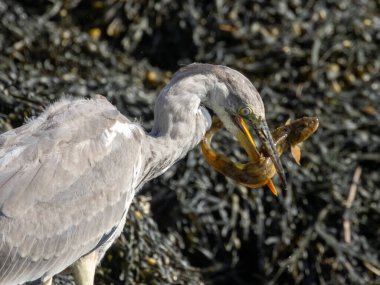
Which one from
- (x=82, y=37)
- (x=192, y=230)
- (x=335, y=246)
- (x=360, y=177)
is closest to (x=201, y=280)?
(x=192, y=230)

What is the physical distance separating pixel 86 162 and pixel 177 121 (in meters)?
0.34

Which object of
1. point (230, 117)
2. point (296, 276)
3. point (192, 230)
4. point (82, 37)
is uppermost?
point (230, 117)

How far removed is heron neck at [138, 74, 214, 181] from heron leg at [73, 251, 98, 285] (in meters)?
0.32

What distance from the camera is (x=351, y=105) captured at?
16.2 feet

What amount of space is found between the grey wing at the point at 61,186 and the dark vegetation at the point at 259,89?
86 centimetres

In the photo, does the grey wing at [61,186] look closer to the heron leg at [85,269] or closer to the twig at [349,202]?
the heron leg at [85,269]

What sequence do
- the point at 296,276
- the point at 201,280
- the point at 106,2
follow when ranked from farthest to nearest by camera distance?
the point at 106,2 < the point at 296,276 < the point at 201,280

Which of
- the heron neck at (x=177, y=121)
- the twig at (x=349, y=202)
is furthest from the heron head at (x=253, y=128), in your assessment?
the twig at (x=349, y=202)

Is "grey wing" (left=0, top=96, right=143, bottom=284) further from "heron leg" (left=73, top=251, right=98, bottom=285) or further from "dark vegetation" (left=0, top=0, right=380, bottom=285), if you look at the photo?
"dark vegetation" (left=0, top=0, right=380, bottom=285)

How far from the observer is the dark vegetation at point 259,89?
443 cm

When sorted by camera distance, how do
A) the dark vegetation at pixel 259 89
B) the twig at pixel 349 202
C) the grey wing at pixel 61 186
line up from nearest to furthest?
1. the grey wing at pixel 61 186
2. the dark vegetation at pixel 259 89
3. the twig at pixel 349 202

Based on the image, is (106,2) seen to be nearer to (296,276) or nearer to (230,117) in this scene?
(296,276)

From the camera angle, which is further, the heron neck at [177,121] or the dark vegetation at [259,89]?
the dark vegetation at [259,89]

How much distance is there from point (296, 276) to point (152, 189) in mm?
777
